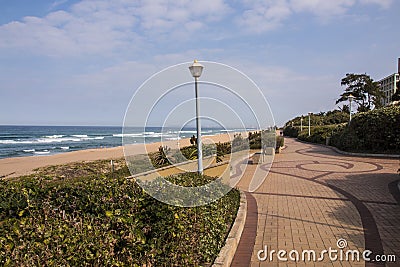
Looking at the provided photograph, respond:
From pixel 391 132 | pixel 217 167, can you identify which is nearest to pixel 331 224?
pixel 217 167

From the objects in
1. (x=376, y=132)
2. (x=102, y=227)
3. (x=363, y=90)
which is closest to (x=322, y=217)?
(x=102, y=227)

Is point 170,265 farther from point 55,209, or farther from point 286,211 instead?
point 286,211

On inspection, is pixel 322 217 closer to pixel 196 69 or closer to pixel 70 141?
pixel 196 69

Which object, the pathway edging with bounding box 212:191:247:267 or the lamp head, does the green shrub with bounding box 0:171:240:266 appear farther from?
the lamp head

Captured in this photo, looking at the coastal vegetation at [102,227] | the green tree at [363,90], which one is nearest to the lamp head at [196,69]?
the coastal vegetation at [102,227]

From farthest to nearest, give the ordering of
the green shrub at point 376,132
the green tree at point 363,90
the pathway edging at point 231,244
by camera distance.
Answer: the green tree at point 363,90 → the green shrub at point 376,132 → the pathway edging at point 231,244

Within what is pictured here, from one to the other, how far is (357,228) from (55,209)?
455cm

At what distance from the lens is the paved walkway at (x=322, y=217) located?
13.9 feet

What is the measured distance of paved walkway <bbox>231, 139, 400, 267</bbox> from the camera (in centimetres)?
424

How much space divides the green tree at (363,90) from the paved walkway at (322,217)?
3700 centimetres

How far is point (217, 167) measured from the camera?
32.6ft

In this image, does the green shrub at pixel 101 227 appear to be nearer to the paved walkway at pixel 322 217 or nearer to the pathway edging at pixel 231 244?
the pathway edging at pixel 231 244

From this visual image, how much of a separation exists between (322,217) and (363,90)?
143ft

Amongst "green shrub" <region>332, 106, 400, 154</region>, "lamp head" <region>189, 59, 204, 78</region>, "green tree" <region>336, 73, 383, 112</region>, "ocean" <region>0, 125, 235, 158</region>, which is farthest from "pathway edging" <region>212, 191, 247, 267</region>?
"green tree" <region>336, 73, 383, 112</region>
